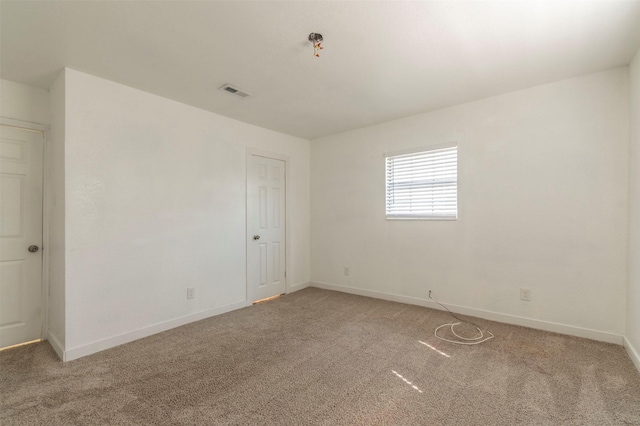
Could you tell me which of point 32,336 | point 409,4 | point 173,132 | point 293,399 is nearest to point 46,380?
point 32,336

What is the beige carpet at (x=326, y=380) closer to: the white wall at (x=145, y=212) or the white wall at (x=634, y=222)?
the white wall at (x=634, y=222)

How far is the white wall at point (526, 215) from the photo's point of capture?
8.89 feet

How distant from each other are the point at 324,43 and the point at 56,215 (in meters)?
2.91

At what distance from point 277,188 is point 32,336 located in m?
3.21

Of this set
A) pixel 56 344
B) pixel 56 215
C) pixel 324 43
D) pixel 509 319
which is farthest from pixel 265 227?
pixel 509 319

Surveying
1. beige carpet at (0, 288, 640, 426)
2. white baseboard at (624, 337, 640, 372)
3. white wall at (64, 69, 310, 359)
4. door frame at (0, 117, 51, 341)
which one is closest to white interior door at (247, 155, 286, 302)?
white wall at (64, 69, 310, 359)

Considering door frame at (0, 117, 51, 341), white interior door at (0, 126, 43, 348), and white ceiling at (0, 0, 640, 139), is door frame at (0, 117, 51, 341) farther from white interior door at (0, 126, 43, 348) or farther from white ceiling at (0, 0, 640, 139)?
white ceiling at (0, 0, 640, 139)

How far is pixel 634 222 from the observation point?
243 centimetres

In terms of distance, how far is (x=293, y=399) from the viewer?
193cm

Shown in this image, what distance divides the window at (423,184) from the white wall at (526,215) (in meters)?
0.11

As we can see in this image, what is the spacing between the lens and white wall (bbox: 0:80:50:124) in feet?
8.86

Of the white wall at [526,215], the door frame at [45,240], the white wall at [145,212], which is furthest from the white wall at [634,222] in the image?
the door frame at [45,240]

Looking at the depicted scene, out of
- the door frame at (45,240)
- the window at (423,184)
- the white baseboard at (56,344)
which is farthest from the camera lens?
the window at (423,184)

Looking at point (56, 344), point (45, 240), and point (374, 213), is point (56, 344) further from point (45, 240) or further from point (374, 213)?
point (374, 213)
